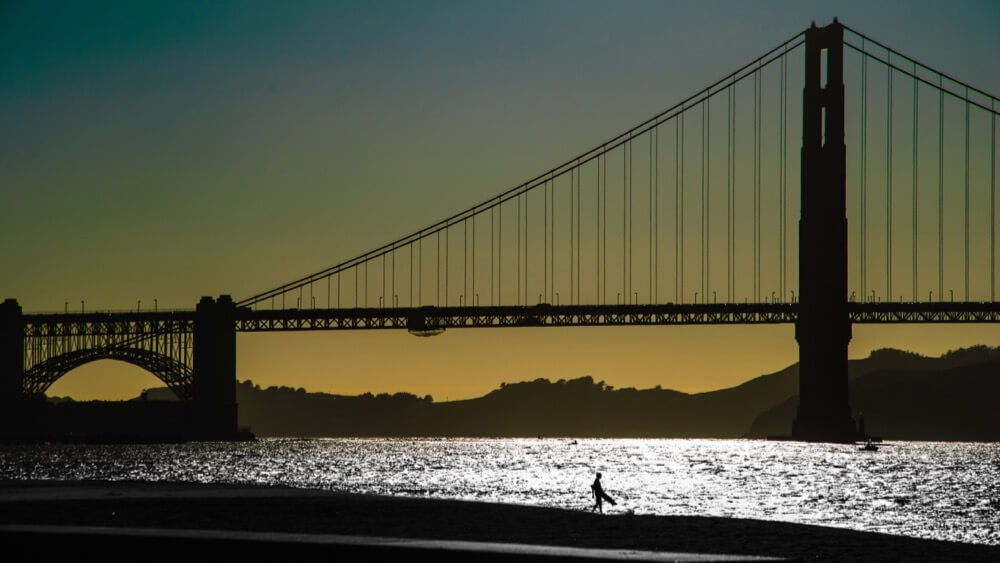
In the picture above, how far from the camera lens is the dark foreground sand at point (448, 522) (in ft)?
104

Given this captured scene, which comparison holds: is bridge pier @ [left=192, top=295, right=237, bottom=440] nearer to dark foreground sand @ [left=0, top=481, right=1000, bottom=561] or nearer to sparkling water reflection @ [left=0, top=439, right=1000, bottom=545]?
sparkling water reflection @ [left=0, top=439, right=1000, bottom=545]

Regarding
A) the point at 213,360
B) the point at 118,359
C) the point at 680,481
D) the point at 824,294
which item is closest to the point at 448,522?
the point at 680,481

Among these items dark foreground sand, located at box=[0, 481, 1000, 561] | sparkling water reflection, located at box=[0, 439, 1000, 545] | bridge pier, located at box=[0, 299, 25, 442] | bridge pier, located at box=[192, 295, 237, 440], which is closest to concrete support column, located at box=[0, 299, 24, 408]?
bridge pier, located at box=[0, 299, 25, 442]

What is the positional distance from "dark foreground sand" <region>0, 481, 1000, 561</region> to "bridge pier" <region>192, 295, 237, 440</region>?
90135 mm

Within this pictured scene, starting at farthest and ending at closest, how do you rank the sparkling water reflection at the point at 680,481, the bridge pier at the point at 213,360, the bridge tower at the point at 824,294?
the bridge pier at the point at 213,360
the bridge tower at the point at 824,294
the sparkling water reflection at the point at 680,481

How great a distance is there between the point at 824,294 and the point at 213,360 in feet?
184

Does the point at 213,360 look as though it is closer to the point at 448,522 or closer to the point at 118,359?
the point at 118,359

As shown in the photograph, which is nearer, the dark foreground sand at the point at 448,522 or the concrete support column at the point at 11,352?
the dark foreground sand at the point at 448,522

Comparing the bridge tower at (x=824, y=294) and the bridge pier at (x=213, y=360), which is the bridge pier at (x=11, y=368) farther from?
the bridge tower at (x=824, y=294)

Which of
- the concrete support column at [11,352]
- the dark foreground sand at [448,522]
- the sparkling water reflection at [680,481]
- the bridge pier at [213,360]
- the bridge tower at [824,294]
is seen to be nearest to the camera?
the dark foreground sand at [448,522]

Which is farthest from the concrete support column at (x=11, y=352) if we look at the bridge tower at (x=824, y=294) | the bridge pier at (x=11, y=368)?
the bridge tower at (x=824, y=294)

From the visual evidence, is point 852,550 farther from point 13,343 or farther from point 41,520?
point 13,343

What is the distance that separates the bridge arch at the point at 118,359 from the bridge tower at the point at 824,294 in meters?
58.7

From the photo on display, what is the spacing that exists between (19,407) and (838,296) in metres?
80.5
